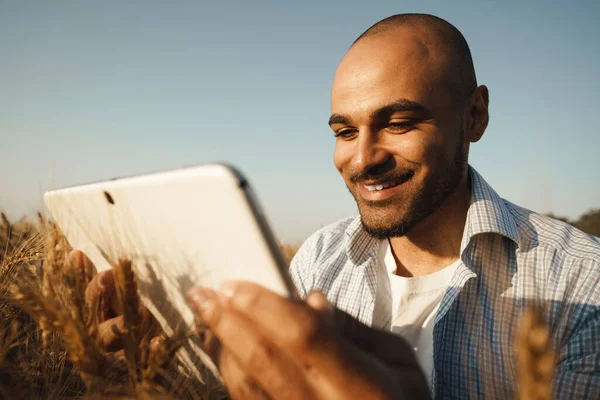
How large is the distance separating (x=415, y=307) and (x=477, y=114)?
1178 mm

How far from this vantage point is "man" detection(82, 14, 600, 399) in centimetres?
163

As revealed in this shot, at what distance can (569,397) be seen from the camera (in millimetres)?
1312

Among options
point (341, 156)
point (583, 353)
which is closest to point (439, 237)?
point (341, 156)

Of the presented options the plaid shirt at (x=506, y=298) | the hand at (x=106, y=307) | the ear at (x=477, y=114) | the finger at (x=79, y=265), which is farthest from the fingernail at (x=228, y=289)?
the ear at (x=477, y=114)

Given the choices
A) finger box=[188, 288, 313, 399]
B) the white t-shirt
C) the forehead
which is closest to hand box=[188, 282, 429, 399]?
finger box=[188, 288, 313, 399]

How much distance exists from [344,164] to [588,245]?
1.24 meters

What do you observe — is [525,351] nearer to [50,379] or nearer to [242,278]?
[242,278]

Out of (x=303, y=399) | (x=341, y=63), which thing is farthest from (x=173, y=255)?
(x=341, y=63)

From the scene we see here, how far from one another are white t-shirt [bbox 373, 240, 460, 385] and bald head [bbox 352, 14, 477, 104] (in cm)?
97

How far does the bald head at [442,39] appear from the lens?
2021mm

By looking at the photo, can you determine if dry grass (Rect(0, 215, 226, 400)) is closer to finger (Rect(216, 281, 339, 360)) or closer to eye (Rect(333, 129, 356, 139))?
finger (Rect(216, 281, 339, 360))

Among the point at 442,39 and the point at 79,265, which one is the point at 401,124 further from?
the point at 79,265

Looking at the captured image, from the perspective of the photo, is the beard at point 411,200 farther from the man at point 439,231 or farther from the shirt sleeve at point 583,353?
the shirt sleeve at point 583,353

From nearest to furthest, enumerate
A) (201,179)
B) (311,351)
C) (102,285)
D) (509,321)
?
(311,351) < (201,179) < (102,285) < (509,321)
